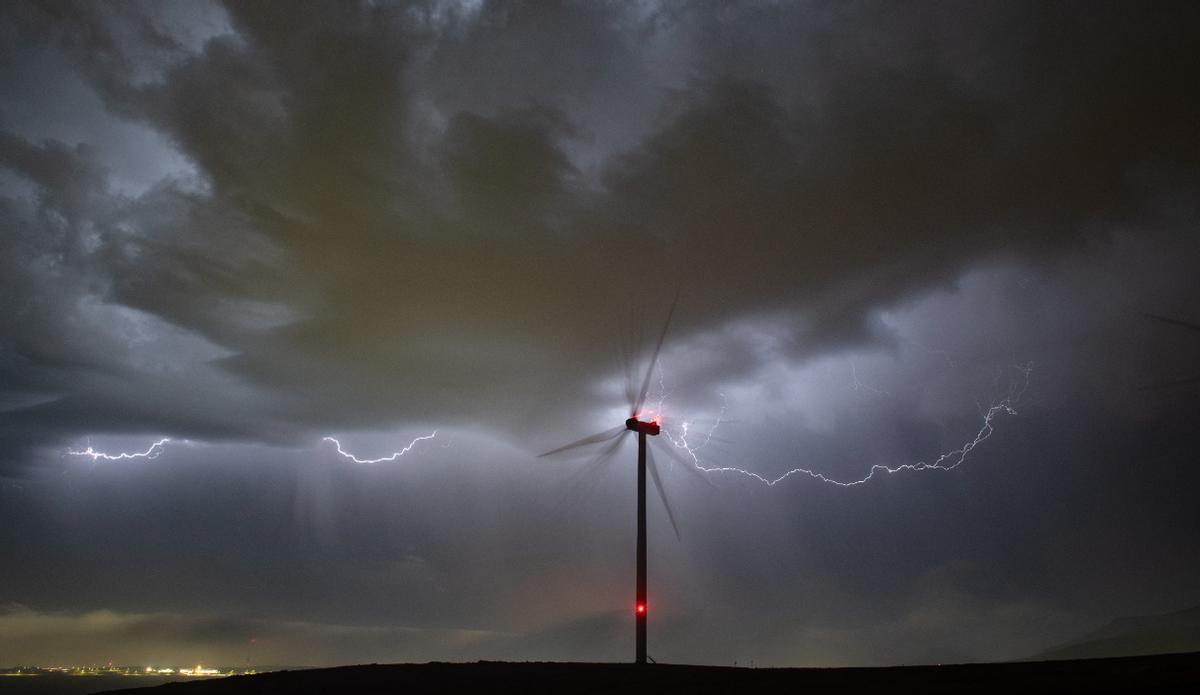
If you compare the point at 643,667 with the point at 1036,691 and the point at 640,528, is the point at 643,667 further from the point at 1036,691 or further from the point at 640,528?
the point at 1036,691

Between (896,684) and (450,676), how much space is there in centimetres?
2072

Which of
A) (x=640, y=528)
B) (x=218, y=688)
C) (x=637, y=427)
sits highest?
(x=637, y=427)

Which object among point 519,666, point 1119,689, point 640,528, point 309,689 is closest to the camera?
point 1119,689

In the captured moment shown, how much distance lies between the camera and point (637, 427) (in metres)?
62.2

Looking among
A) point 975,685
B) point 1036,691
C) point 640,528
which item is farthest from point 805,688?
point 640,528

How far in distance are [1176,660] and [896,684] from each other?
395 inches

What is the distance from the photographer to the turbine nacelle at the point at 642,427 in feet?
204

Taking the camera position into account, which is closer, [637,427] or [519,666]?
[519,666]

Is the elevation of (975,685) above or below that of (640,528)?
below

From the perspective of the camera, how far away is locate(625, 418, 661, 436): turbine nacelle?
204ft

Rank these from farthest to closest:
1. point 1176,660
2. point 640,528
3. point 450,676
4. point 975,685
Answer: point 640,528 → point 450,676 → point 1176,660 → point 975,685

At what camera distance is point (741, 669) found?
3625 centimetres

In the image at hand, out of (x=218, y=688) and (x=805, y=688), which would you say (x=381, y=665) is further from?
(x=805, y=688)

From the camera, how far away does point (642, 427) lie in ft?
205
